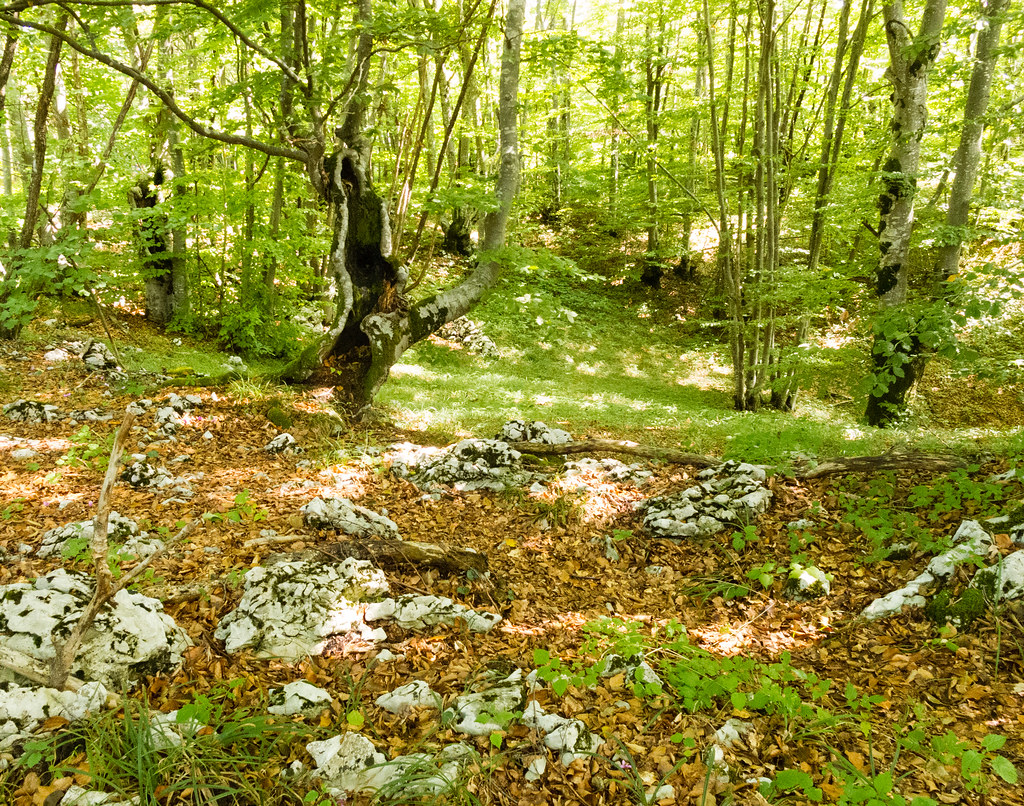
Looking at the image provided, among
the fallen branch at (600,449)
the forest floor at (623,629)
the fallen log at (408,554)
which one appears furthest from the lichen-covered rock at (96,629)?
the fallen branch at (600,449)

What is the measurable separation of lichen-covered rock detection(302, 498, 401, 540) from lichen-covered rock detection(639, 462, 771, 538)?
2384 mm

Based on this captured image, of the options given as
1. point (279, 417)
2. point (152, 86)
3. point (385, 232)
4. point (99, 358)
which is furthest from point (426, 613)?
point (99, 358)

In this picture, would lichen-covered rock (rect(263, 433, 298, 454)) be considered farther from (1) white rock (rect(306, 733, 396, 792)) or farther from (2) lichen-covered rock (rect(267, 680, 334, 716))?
(1) white rock (rect(306, 733, 396, 792))

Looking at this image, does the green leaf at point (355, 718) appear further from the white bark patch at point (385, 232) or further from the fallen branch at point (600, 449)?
the white bark patch at point (385, 232)

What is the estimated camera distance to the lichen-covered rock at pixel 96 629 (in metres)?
2.62

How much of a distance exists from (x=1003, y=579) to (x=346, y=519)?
174 inches

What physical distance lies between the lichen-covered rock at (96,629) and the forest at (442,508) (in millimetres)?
17

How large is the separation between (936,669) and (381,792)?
3.03 metres

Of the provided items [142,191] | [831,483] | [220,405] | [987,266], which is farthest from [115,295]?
[987,266]

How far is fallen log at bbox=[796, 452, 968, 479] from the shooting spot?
16.7 ft

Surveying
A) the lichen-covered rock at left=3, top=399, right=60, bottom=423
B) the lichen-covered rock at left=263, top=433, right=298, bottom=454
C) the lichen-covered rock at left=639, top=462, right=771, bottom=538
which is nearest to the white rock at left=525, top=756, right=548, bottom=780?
the lichen-covered rock at left=639, top=462, right=771, bottom=538

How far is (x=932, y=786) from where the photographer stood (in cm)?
235

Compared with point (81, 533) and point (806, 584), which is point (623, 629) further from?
point (81, 533)

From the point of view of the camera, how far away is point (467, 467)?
19.8 ft
